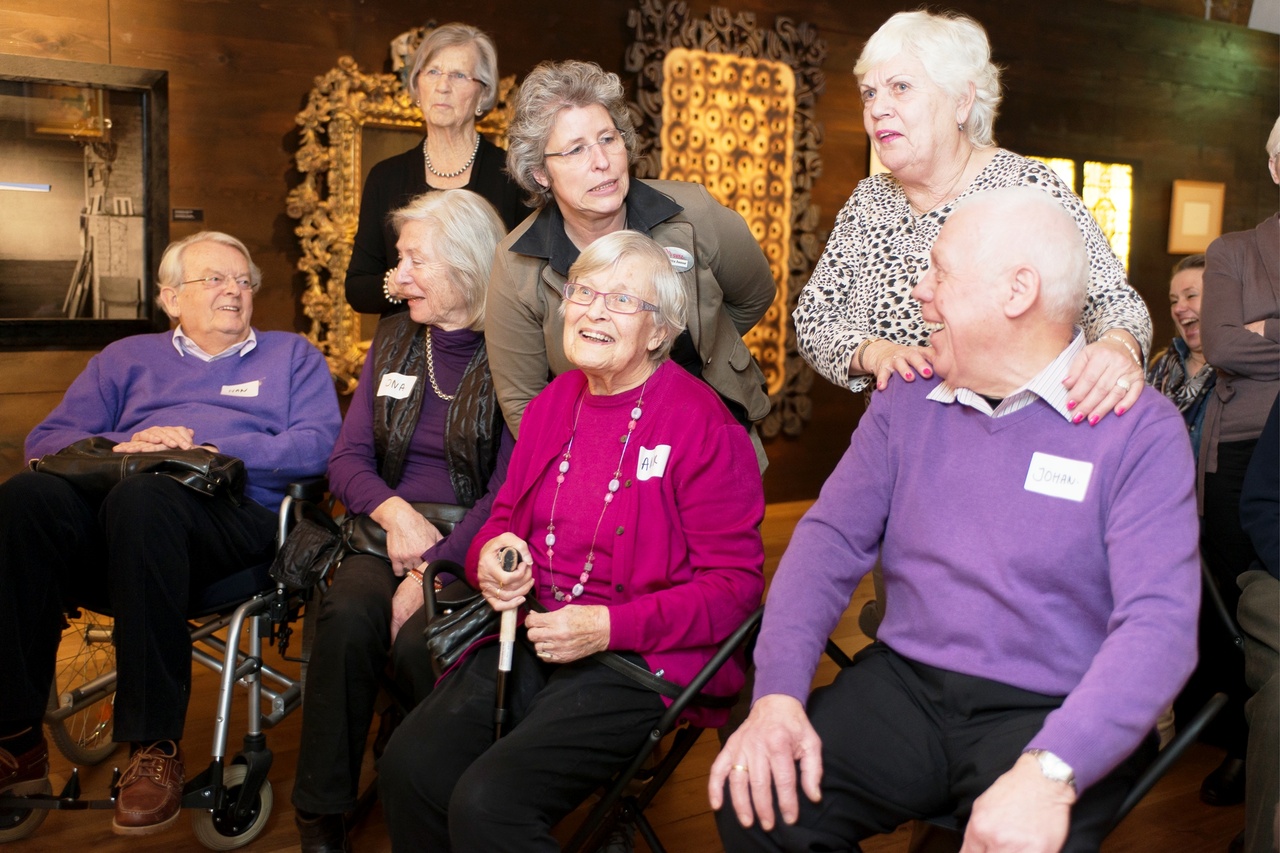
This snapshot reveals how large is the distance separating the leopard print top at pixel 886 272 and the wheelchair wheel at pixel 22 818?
2.03 m

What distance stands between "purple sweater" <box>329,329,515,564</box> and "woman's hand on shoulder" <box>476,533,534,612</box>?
49 cm

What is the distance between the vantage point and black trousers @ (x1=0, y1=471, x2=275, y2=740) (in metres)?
2.48

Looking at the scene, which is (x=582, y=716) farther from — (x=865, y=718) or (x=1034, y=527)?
(x=1034, y=527)

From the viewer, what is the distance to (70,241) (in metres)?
4.55

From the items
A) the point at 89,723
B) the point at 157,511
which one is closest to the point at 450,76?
the point at 157,511

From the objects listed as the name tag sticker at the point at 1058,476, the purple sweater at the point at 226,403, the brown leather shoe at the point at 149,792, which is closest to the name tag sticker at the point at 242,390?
the purple sweater at the point at 226,403

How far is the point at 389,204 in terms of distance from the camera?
3582 millimetres

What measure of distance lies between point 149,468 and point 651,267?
50.8 inches

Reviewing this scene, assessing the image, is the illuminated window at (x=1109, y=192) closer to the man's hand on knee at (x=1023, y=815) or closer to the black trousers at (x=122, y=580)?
the black trousers at (x=122, y=580)

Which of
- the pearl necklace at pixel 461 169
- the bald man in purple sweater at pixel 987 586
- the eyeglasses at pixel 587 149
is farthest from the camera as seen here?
the pearl necklace at pixel 461 169

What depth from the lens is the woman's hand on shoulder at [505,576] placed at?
7.03 ft

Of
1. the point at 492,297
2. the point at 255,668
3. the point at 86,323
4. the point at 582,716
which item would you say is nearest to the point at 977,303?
the point at 582,716

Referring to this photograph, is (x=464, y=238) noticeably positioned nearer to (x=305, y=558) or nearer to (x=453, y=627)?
(x=305, y=558)

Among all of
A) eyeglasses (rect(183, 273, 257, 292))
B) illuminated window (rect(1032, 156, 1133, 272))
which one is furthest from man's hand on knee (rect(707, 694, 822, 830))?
illuminated window (rect(1032, 156, 1133, 272))
